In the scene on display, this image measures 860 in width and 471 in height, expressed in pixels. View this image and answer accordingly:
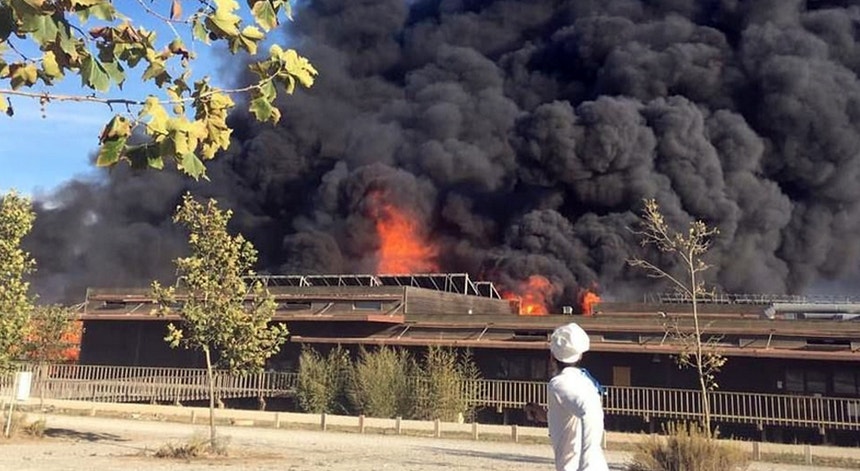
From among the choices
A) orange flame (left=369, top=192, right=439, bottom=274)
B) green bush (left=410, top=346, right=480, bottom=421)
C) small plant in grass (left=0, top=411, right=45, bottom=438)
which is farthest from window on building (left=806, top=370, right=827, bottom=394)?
orange flame (left=369, top=192, right=439, bottom=274)

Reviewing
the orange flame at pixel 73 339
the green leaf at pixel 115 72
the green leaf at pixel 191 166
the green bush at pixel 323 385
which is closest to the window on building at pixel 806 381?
the green bush at pixel 323 385

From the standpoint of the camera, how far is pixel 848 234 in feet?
205

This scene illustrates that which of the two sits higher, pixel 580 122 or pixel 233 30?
pixel 580 122

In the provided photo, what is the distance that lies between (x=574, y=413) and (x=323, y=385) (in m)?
24.3

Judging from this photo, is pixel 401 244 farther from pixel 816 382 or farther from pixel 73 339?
pixel 816 382

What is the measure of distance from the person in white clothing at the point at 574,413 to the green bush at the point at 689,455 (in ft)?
33.1

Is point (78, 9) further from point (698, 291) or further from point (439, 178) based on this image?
point (439, 178)

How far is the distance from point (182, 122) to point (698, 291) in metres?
15.3

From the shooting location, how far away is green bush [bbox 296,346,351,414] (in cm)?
2697

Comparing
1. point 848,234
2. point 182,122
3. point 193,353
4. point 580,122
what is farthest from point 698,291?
point 848,234

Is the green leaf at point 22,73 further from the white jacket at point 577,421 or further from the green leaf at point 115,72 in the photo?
the white jacket at point 577,421

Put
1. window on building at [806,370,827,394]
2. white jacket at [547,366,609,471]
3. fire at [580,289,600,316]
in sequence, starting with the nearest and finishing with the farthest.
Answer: white jacket at [547,366,609,471]
window on building at [806,370,827,394]
fire at [580,289,600,316]

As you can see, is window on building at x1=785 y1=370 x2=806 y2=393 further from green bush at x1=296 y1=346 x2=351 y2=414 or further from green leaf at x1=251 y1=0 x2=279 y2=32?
green leaf at x1=251 y1=0 x2=279 y2=32

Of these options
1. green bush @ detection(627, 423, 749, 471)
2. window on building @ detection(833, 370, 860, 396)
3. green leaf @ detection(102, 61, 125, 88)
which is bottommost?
green bush @ detection(627, 423, 749, 471)
